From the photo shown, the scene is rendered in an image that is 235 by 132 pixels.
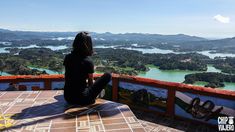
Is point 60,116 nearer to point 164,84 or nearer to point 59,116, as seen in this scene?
point 59,116

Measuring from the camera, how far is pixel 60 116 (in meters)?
3.68

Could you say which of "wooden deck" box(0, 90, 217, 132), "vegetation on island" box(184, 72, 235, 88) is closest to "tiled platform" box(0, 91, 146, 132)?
"wooden deck" box(0, 90, 217, 132)

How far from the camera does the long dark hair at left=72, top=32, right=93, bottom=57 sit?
412 centimetres

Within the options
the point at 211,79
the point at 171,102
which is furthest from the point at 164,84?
the point at 211,79

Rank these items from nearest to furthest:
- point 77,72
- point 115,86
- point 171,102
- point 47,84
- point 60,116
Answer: point 60,116 < point 77,72 < point 171,102 < point 47,84 < point 115,86

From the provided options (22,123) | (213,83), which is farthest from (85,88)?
(213,83)

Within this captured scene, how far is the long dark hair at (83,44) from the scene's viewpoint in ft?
13.5

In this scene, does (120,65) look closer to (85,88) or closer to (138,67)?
(138,67)

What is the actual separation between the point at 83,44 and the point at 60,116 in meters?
1.23

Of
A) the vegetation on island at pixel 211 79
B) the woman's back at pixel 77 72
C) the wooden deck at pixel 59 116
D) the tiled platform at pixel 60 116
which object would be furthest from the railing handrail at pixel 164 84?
the vegetation on island at pixel 211 79

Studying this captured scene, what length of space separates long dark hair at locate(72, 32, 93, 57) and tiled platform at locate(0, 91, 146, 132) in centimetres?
92

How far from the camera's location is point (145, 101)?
7.38m

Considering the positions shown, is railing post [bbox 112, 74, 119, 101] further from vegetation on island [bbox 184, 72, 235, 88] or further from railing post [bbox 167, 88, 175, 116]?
vegetation on island [bbox 184, 72, 235, 88]

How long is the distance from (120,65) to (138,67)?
5.68 metres
